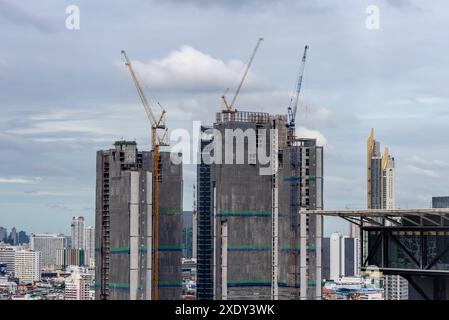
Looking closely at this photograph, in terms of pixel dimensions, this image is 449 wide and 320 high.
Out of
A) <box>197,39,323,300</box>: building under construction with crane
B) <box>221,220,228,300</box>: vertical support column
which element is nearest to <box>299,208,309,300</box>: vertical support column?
<box>197,39,323,300</box>: building under construction with crane

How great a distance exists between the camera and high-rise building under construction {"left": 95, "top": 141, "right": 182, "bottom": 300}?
5123 inches

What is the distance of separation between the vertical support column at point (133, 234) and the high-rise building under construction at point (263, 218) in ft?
42.7

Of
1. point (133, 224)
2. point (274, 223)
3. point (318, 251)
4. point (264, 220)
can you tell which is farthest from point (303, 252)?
point (133, 224)

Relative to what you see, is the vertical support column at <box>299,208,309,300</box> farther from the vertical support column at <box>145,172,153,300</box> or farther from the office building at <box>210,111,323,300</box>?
the vertical support column at <box>145,172,153,300</box>

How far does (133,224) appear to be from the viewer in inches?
5103

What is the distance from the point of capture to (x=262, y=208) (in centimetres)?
13762

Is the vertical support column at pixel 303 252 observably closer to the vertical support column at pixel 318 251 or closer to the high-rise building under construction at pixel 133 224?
the vertical support column at pixel 318 251

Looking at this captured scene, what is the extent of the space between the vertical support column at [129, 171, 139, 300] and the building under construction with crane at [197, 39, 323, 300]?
42.6ft

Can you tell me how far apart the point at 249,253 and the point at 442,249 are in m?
101

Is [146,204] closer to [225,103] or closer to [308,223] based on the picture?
[308,223]

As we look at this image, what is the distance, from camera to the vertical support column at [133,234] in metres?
129

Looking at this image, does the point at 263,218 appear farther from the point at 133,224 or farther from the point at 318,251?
the point at 133,224

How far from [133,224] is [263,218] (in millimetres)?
21410
